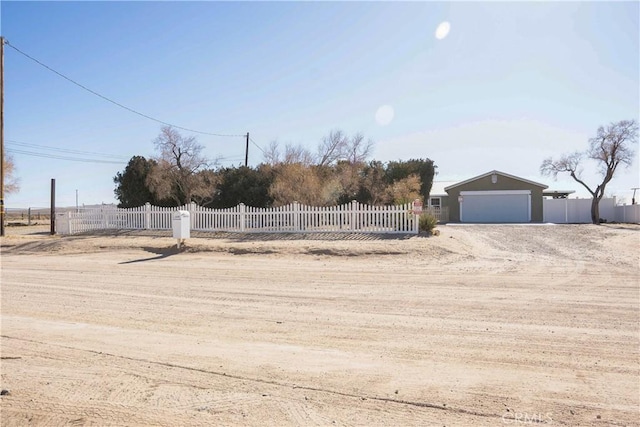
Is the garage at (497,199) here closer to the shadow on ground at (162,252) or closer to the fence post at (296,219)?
the fence post at (296,219)

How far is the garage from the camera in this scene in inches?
1312

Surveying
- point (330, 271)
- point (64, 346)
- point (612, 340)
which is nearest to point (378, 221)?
point (330, 271)

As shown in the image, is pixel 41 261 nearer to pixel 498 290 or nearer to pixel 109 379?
→ pixel 109 379

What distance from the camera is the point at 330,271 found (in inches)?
475

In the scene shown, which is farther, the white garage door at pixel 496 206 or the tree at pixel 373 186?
the white garage door at pixel 496 206

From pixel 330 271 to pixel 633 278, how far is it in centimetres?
735

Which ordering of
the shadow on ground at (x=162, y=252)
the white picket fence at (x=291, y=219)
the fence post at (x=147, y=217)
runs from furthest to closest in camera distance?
1. the fence post at (x=147, y=217)
2. the white picket fence at (x=291, y=219)
3. the shadow on ground at (x=162, y=252)

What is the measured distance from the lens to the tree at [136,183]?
1308 inches

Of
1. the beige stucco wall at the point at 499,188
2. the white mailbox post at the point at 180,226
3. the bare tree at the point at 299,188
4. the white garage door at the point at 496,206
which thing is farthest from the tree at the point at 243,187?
the white garage door at the point at 496,206

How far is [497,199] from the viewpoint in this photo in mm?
33844

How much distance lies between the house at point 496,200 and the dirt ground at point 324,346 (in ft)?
71.9

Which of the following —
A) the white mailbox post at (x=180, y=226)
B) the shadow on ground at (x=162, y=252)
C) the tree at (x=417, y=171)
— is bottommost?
the shadow on ground at (x=162, y=252)

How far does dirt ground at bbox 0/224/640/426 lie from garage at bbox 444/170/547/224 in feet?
71.9

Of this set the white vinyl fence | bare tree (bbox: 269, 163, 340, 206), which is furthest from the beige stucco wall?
bare tree (bbox: 269, 163, 340, 206)
